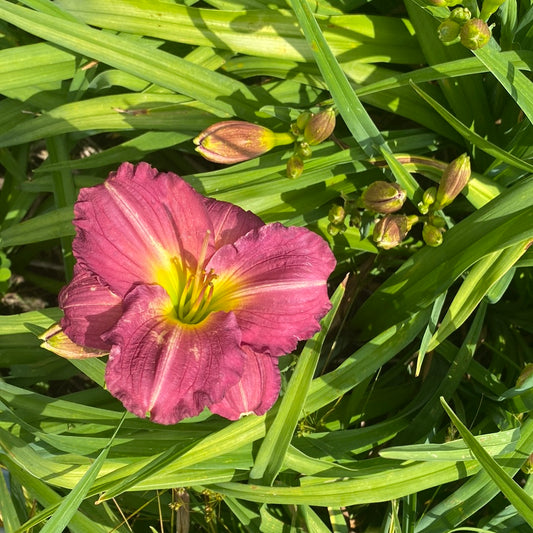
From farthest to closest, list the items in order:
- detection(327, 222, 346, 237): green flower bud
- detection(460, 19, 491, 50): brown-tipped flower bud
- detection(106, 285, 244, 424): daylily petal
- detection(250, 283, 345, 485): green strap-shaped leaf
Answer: detection(327, 222, 346, 237): green flower bud < detection(250, 283, 345, 485): green strap-shaped leaf < detection(460, 19, 491, 50): brown-tipped flower bud < detection(106, 285, 244, 424): daylily petal

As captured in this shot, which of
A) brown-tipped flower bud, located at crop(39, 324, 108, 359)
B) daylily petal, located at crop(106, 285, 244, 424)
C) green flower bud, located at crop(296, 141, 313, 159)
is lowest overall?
brown-tipped flower bud, located at crop(39, 324, 108, 359)

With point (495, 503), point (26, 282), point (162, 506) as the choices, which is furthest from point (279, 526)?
point (26, 282)

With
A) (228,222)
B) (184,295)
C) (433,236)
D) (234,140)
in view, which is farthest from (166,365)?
(433,236)

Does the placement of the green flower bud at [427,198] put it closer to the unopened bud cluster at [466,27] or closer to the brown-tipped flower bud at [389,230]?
the brown-tipped flower bud at [389,230]

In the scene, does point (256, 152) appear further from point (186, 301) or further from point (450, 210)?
point (450, 210)

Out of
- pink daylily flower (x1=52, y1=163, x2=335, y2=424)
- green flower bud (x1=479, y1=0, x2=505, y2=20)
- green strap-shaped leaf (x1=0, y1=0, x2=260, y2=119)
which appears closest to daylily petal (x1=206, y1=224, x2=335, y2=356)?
pink daylily flower (x1=52, y1=163, x2=335, y2=424)

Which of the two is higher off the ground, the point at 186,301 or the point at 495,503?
the point at 186,301

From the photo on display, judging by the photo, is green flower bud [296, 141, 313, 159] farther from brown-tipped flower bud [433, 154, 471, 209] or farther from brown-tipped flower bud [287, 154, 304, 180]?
brown-tipped flower bud [433, 154, 471, 209]
